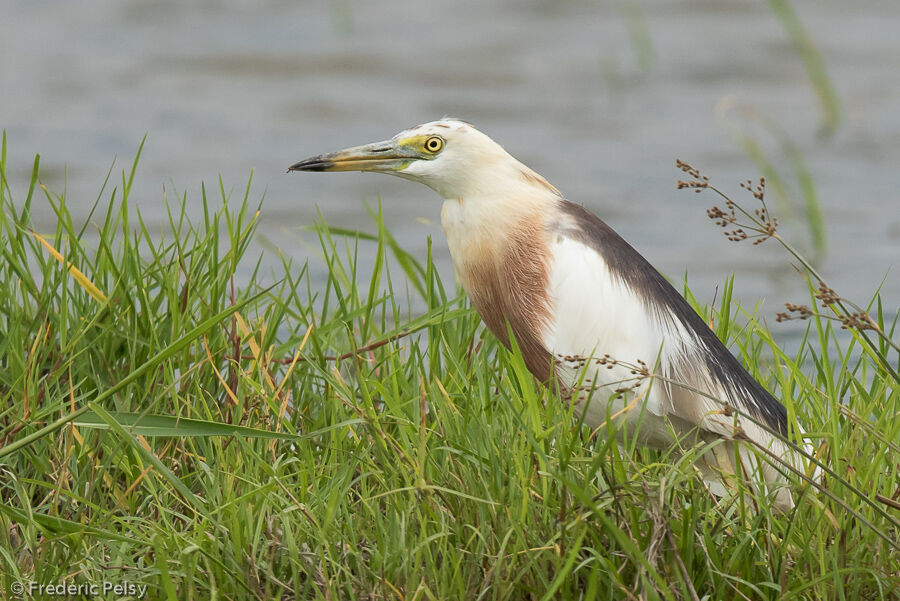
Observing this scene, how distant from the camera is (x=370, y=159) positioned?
437 cm

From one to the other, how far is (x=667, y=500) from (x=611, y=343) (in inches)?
33.9

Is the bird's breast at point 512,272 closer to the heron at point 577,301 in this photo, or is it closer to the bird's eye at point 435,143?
the heron at point 577,301

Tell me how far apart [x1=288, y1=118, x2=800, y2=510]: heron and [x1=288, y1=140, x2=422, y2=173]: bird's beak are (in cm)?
6

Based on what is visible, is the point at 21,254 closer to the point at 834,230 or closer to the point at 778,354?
the point at 778,354

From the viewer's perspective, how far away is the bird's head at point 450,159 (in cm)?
419

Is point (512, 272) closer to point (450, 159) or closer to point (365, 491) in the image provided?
point (450, 159)

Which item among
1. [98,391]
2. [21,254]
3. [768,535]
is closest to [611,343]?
[768,535]

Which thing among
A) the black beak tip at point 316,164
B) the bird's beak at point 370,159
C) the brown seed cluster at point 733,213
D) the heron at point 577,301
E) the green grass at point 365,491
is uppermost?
the brown seed cluster at point 733,213

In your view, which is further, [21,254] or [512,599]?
[21,254]

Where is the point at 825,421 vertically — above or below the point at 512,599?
above

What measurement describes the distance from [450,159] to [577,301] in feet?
1.94

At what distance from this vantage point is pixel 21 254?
4.49 meters

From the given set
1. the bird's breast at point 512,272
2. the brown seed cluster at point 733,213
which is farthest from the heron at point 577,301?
the brown seed cluster at point 733,213

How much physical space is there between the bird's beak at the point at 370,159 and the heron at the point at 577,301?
0.06 metres
